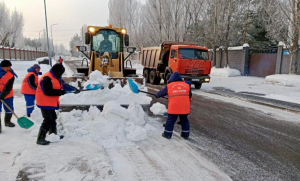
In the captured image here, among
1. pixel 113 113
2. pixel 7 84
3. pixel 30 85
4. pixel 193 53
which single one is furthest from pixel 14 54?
pixel 113 113

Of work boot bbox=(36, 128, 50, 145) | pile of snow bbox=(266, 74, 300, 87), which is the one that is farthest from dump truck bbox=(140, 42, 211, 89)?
work boot bbox=(36, 128, 50, 145)

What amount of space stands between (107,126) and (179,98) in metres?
1.58

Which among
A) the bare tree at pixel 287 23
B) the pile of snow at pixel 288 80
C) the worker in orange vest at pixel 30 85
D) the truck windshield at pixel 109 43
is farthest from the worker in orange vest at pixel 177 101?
the bare tree at pixel 287 23

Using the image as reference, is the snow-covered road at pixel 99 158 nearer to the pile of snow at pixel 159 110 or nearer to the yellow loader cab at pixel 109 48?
the pile of snow at pixel 159 110

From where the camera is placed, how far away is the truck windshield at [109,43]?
8961mm

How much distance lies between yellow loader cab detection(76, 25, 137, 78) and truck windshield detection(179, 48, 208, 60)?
4048mm

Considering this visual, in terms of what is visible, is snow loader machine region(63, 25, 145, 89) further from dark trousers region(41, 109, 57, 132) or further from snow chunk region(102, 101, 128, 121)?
dark trousers region(41, 109, 57, 132)

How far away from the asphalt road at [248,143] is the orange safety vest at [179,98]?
28.0 inches

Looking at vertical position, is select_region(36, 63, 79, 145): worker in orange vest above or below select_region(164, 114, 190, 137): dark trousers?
above

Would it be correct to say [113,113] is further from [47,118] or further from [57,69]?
[57,69]

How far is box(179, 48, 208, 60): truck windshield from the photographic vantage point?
1220 centimetres

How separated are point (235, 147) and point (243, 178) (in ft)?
4.03

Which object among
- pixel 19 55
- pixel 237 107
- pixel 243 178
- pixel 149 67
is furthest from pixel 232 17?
pixel 19 55

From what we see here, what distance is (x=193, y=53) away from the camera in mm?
12383
